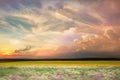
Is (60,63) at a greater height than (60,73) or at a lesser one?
greater

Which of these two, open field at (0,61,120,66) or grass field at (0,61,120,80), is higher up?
open field at (0,61,120,66)

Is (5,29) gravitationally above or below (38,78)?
above

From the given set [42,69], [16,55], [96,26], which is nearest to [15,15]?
[16,55]

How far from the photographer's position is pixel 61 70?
3586 millimetres

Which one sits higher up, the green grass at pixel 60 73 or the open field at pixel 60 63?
the open field at pixel 60 63

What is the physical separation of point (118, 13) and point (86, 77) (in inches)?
34.0

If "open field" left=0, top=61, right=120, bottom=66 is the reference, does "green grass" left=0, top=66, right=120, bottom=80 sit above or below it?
below

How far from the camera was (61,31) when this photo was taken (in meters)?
3.62

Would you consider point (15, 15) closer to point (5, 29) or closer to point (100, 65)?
point (5, 29)

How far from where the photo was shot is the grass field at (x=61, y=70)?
354 centimetres

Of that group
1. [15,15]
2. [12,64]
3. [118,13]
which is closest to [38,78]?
[12,64]

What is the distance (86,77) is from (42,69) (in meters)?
0.54

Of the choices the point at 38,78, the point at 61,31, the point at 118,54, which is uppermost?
the point at 61,31

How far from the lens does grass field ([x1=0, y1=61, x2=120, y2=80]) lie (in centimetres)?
354
